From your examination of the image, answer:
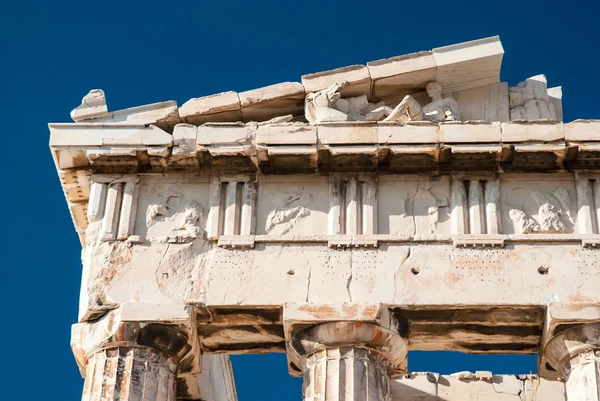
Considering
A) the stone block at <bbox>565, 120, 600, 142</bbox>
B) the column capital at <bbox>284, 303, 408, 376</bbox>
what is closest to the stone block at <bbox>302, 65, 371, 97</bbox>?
the stone block at <bbox>565, 120, 600, 142</bbox>

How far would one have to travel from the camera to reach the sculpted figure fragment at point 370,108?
2186 centimetres

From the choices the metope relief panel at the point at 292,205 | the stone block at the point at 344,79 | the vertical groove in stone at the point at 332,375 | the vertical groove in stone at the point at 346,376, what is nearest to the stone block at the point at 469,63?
the stone block at the point at 344,79

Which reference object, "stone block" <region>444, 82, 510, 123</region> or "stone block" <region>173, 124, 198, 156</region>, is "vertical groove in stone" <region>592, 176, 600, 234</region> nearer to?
"stone block" <region>444, 82, 510, 123</region>

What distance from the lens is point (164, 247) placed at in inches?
831

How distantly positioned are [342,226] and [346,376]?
2267 mm

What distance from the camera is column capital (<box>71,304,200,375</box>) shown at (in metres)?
20.4

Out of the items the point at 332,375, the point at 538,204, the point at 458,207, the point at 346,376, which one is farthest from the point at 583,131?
the point at 332,375

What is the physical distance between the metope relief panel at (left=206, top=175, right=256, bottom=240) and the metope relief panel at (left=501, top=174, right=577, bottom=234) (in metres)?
3.64

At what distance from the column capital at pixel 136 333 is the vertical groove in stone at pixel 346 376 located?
1.79m

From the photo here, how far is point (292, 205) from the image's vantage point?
70.6 ft

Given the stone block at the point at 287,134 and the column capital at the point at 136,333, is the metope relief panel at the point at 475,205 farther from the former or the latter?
the column capital at the point at 136,333

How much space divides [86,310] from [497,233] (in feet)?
19.2

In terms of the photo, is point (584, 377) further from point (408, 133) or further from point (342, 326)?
point (408, 133)

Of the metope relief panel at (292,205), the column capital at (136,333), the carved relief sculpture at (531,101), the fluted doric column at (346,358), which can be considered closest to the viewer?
the fluted doric column at (346,358)
